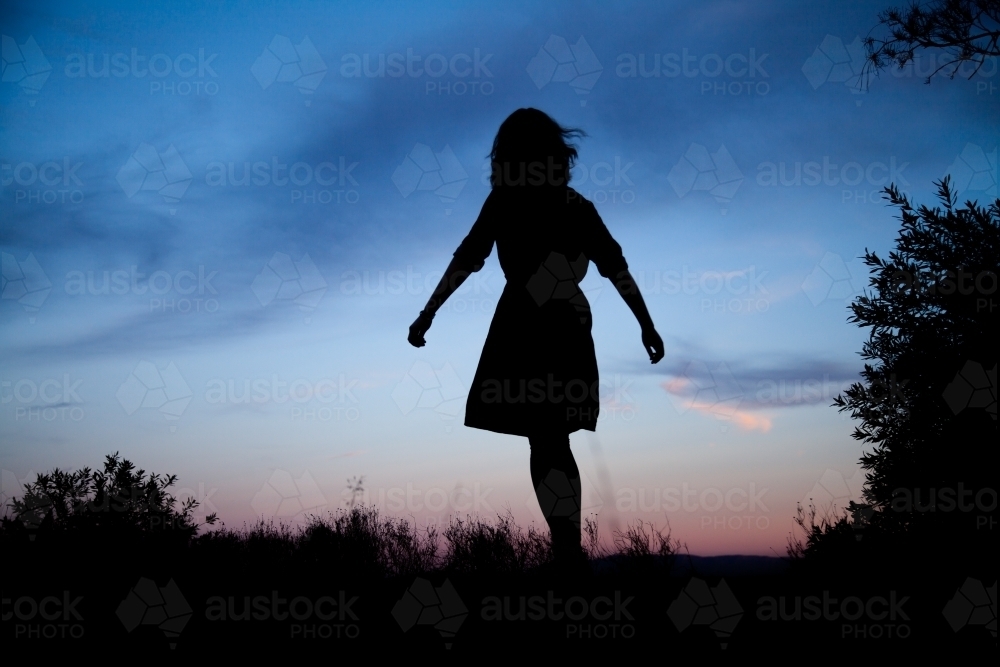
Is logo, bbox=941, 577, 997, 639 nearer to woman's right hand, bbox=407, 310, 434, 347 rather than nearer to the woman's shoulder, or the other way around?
the woman's shoulder

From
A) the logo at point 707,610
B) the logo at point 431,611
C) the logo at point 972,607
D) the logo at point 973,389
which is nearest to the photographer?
the logo at point 972,607

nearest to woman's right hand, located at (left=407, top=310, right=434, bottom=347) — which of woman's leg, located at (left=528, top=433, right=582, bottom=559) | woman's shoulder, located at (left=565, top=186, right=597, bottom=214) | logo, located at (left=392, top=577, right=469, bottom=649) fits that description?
woman's leg, located at (left=528, top=433, right=582, bottom=559)

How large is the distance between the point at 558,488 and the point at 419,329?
4.02 ft

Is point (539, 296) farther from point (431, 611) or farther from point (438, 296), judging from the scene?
point (431, 611)

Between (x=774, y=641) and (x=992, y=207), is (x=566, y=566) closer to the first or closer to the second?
(x=774, y=641)

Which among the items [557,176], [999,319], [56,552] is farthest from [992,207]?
[56,552]

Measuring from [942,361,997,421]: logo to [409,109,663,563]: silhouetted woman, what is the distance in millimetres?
1500

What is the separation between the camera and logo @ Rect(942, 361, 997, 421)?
11.3ft

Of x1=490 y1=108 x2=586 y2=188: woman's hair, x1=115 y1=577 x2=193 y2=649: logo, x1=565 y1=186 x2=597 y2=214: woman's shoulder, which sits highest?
x1=490 y1=108 x2=586 y2=188: woman's hair

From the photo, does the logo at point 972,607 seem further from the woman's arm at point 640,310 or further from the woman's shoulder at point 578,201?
the woman's shoulder at point 578,201

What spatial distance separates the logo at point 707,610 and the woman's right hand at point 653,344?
1237mm

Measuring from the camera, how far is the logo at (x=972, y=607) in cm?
293

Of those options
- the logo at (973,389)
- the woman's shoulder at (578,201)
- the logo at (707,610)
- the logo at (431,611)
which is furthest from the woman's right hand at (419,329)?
the logo at (973,389)

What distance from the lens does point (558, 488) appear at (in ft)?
12.2
